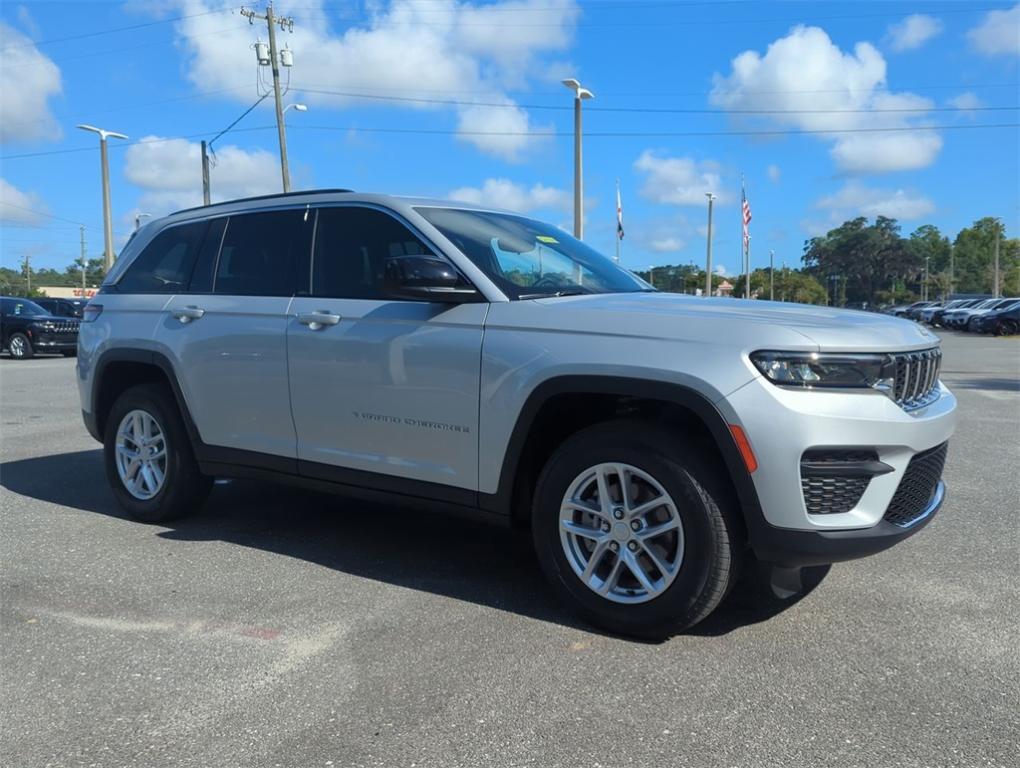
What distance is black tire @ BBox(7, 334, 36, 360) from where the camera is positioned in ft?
74.3

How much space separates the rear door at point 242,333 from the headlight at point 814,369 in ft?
8.39

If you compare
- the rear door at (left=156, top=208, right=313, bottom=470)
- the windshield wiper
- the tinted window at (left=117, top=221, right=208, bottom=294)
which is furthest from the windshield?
the tinted window at (left=117, top=221, right=208, bottom=294)

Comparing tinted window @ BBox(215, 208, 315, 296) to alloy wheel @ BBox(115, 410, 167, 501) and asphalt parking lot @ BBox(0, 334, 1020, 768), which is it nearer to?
alloy wheel @ BBox(115, 410, 167, 501)

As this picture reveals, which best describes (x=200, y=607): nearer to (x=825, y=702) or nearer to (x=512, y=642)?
(x=512, y=642)

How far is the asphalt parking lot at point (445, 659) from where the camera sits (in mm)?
2816

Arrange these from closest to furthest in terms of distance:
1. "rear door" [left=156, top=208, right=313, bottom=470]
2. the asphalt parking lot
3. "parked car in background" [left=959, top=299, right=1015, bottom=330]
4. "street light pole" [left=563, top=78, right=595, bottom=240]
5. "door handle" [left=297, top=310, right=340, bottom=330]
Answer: the asphalt parking lot
"door handle" [left=297, top=310, right=340, bottom=330]
"rear door" [left=156, top=208, right=313, bottom=470]
"street light pole" [left=563, top=78, right=595, bottom=240]
"parked car in background" [left=959, top=299, right=1015, bottom=330]

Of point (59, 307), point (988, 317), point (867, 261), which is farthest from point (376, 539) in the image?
point (867, 261)

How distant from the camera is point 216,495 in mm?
6352

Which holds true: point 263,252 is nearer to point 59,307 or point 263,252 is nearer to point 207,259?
point 207,259

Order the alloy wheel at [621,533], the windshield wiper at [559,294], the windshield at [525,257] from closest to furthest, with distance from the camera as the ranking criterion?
the alloy wheel at [621,533]
the windshield wiper at [559,294]
the windshield at [525,257]

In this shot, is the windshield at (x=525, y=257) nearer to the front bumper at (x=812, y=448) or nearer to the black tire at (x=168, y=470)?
the front bumper at (x=812, y=448)

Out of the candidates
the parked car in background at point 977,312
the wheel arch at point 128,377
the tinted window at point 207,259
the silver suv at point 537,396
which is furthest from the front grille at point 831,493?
the parked car in background at point 977,312

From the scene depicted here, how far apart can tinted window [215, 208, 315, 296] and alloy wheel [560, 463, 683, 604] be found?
208cm

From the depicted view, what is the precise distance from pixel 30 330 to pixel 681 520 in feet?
75.6
